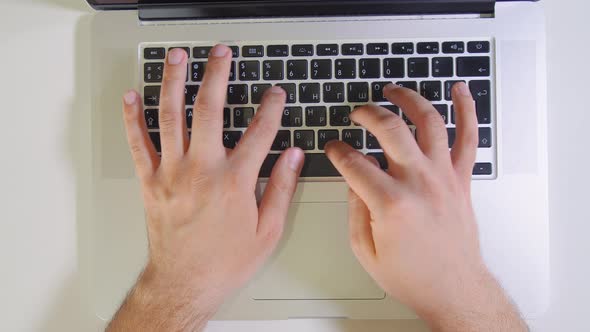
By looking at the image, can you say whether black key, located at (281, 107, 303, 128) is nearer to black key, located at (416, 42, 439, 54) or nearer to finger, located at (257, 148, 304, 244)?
finger, located at (257, 148, 304, 244)

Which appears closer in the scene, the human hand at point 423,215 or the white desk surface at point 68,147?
the human hand at point 423,215

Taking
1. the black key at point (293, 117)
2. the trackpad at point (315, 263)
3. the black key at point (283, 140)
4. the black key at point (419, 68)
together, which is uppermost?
the black key at point (419, 68)

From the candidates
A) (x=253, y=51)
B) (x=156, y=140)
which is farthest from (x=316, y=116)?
(x=156, y=140)

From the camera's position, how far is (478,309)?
22.5 inches

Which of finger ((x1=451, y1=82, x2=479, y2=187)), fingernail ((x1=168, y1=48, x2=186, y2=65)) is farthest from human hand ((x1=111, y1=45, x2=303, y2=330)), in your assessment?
finger ((x1=451, y1=82, x2=479, y2=187))

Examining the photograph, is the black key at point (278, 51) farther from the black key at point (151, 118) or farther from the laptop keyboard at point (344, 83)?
the black key at point (151, 118)

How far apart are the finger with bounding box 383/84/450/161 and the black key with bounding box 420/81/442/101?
4 centimetres

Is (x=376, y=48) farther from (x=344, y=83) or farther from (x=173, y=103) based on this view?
(x=173, y=103)

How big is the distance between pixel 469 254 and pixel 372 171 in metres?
0.17

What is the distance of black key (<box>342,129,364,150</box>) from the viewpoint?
0.60 meters

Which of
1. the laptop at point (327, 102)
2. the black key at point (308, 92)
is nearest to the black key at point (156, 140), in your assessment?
the laptop at point (327, 102)

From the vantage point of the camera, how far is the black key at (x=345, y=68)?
0.60 metres

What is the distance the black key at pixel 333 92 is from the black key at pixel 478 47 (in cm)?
18

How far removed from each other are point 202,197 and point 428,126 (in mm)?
304
